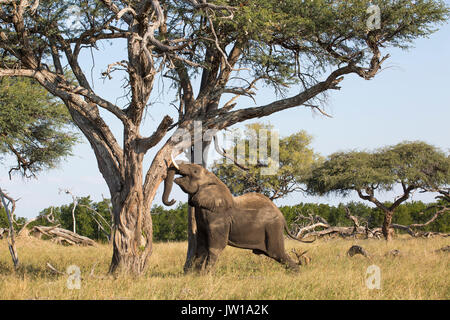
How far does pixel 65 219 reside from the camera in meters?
26.1

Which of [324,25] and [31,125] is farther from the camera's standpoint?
[31,125]

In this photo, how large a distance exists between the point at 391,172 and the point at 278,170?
8.90 metres

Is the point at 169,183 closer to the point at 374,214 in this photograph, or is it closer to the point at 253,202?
the point at 253,202

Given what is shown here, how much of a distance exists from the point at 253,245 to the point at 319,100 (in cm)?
550

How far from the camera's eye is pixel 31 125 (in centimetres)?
2131

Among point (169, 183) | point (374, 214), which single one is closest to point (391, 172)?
point (374, 214)

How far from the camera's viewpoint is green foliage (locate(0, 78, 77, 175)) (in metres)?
19.1

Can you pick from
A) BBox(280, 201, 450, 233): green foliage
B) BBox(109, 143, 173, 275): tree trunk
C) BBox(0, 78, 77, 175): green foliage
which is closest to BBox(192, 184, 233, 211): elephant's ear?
BBox(109, 143, 173, 275): tree trunk

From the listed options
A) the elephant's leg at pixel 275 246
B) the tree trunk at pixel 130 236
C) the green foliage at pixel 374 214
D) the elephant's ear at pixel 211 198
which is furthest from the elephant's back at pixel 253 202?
the green foliage at pixel 374 214

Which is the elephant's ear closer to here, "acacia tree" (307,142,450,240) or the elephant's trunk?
the elephant's trunk

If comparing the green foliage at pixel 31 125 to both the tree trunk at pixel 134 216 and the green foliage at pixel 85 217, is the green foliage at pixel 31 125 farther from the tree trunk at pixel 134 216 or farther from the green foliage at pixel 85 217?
the tree trunk at pixel 134 216

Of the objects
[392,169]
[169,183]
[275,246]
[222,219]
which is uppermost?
[392,169]

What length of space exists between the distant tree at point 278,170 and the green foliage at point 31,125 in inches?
417

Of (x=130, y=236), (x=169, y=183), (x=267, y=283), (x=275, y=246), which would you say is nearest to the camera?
(x=267, y=283)
